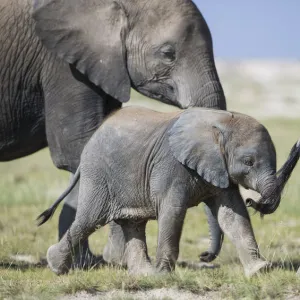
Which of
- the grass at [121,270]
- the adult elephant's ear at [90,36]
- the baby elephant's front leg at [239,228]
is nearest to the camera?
the grass at [121,270]

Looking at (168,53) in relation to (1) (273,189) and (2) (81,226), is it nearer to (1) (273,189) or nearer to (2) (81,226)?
(2) (81,226)

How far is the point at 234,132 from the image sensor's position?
664 centimetres

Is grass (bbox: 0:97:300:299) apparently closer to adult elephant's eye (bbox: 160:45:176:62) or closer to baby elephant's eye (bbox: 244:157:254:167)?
baby elephant's eye (bbox: 244:157:254:167)

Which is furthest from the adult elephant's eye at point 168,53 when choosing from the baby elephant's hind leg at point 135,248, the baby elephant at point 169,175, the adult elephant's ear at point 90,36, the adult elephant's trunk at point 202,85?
the baby elephant's hind leg at point 135,248

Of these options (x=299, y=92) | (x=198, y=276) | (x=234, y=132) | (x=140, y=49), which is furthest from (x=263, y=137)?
(x=299, y=92)

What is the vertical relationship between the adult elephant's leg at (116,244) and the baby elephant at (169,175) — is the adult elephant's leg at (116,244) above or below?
below

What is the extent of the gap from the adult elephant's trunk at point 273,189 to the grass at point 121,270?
424 millimetres

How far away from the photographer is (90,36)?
838 cm

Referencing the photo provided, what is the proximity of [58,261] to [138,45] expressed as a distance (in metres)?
2.02

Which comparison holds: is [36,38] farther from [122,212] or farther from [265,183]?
[265,183]

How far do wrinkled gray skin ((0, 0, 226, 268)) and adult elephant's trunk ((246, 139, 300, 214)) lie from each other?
130cm

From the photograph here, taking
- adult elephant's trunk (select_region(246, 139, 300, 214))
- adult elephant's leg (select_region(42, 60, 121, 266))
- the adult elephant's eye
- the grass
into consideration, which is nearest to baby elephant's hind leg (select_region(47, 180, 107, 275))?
the grass

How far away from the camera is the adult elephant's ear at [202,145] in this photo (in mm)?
6648

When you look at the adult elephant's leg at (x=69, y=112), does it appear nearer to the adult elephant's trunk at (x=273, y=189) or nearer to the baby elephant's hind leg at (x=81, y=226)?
the baby elephant's hind leg at (x=81, y=226)
